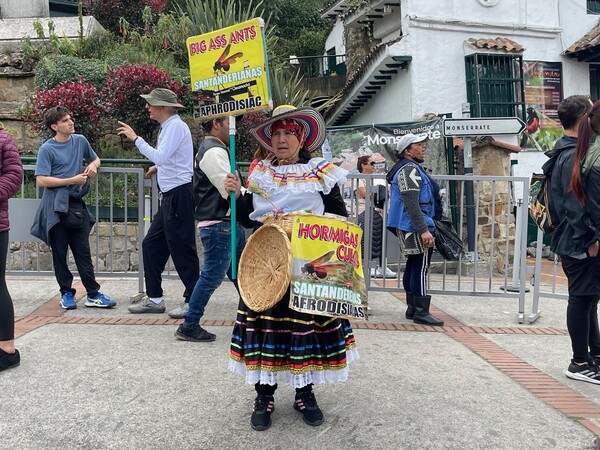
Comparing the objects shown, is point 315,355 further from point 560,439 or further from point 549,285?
point 549,285

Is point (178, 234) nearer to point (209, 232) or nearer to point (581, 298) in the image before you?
point (209, 232)

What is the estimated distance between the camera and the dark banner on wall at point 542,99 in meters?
14.1

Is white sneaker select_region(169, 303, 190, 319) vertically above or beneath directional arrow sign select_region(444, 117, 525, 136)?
beneath

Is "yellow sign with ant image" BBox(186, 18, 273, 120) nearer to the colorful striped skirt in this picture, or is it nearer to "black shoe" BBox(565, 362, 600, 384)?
the colorful striped skirt

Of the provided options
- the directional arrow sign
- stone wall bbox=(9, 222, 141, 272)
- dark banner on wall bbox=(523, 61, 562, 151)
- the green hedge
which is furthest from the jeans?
dark banner on wall bbox=(523, 61, 562, 151)

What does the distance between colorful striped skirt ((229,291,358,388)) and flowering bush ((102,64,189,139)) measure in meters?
7.29

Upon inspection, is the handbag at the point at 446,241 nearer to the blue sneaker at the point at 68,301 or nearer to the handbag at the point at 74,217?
the handbag at the point at 74,217

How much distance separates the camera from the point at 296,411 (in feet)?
11.0

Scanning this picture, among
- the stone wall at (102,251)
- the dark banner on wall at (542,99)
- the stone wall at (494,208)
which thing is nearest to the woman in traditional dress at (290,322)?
the stone wall at (494,208)

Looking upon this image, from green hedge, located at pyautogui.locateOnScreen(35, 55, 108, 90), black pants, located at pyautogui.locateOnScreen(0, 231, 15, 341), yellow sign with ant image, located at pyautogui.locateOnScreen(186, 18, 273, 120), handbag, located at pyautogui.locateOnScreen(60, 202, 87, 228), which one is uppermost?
green hedge, located at pyautogui.locateOnScreen(35, 55, 108, 90)

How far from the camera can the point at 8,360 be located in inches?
154

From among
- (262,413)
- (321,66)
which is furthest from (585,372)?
(321,66)

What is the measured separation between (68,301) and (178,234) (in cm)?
145

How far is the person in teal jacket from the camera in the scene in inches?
217
